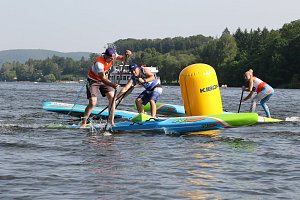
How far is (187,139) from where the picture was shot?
11812 millimetres

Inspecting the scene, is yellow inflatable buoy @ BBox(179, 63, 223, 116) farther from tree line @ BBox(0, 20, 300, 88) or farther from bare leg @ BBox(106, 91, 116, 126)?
tree line @ BBox(0, 20, 300, 88)

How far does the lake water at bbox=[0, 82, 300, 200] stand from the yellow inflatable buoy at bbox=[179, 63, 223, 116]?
1.03 meters

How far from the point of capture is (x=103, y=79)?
12.9 meters

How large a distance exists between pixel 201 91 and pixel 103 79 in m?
2.44

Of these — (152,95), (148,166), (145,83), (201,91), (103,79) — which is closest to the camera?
(148,166)

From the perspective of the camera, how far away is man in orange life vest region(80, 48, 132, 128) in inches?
510

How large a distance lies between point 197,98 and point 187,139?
188 cm

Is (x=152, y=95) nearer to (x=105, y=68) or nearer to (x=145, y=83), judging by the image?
(x=145, y=83)

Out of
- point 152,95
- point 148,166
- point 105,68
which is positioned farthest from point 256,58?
point 148,166

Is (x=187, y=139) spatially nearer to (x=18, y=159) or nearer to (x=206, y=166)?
(x=206, y=166)

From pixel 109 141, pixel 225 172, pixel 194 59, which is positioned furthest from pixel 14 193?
pixel 194 59

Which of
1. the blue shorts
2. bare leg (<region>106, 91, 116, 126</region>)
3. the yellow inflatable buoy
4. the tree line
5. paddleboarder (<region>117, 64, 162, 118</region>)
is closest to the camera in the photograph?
bare leg (<region>106, 91, 116, 126</region>)

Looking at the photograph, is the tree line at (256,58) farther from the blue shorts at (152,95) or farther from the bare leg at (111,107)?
the bare leg at (111,107)

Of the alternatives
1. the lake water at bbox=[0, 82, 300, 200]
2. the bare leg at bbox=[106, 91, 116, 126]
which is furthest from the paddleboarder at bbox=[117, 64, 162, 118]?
the lake water at bbox=[0, 82, 300, 200]
